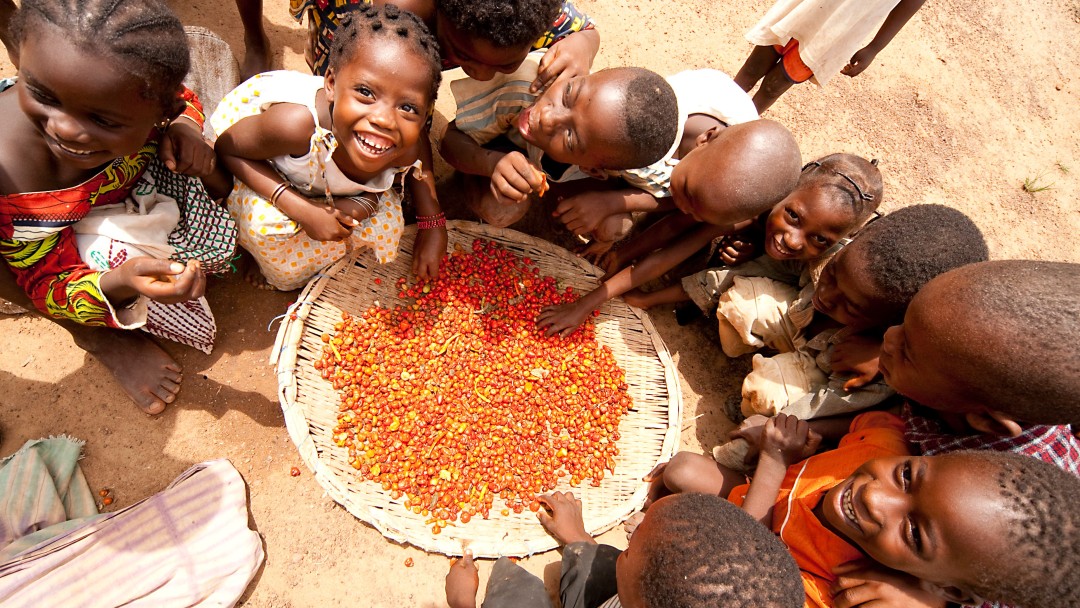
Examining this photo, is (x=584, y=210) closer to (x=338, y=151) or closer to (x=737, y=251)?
(x=737, y=251)

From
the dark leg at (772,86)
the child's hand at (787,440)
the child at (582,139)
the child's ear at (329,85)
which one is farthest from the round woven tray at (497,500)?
the dark leg at (772,86)

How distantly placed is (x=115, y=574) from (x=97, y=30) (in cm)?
179

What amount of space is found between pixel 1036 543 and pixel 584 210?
6.18 ft

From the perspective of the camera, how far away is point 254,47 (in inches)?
123

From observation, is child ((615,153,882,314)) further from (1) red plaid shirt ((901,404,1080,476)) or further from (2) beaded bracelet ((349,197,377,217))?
(2) beaded bracelet ((349,197,377,217))

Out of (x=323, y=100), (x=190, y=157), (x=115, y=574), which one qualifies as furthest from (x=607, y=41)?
(x=115, y=574)

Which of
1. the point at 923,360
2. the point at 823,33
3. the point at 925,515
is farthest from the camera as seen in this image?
the point at 823,33

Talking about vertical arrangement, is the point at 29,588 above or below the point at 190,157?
below

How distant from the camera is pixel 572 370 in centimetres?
283

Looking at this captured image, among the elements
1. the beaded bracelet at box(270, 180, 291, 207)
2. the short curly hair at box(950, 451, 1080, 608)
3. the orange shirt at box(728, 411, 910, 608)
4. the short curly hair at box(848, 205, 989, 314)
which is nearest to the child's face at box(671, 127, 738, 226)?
the short curly hair at box(848, 205, 989, 314)

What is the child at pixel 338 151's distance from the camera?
1924 mm

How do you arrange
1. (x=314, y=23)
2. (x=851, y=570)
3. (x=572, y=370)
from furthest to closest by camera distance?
(x=572, y=370) → (x=314, y=23) → (x=851, y=570)

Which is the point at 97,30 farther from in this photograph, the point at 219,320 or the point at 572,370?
the point at 572,370

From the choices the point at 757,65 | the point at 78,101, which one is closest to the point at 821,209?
the point at 757,65
